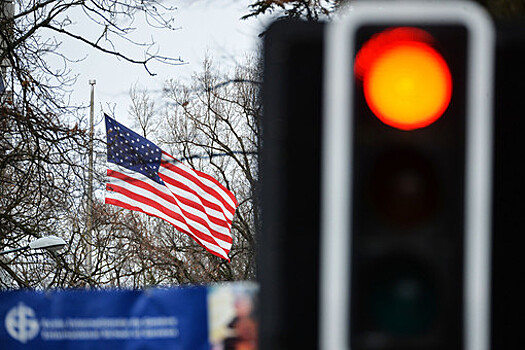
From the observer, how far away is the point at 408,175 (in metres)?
1.54

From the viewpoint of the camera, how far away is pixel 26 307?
7.82m

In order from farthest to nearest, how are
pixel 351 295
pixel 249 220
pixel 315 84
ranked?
pixel 249 220 < pixel 315 84 < pixel 351 295

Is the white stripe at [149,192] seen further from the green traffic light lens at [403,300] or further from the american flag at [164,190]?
the green traffic light lens at [403,300]

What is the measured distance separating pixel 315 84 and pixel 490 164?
286 millimetres

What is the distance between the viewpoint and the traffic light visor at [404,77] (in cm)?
153

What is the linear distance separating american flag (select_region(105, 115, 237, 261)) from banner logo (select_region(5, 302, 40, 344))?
6122 mm

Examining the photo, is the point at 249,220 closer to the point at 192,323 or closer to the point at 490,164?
the point at 192,323

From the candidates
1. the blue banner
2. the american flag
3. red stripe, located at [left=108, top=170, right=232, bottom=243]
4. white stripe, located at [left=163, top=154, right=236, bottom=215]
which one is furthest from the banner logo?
white stripe, located at [left=163, top=154, right=236, bottom=215]

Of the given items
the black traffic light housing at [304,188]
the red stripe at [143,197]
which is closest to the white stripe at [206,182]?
the red stripe at [143,197]

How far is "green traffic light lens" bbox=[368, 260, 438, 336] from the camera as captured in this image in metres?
1.50

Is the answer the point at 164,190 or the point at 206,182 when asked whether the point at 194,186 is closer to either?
the point at 206,182

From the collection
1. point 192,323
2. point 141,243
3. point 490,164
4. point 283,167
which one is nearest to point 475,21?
point 490,164

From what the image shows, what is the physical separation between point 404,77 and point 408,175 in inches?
5.7

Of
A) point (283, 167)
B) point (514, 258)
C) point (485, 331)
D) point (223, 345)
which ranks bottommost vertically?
point (223, 345)
